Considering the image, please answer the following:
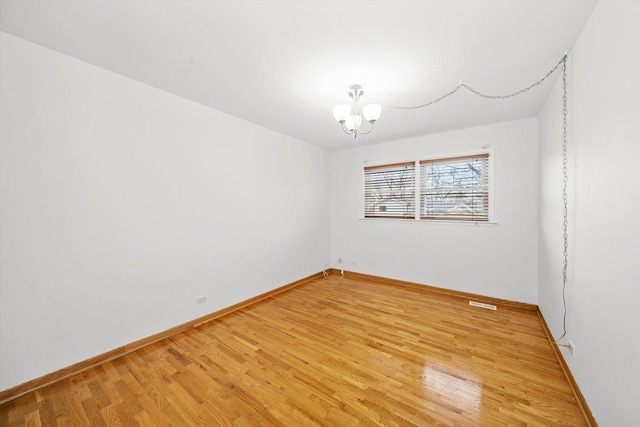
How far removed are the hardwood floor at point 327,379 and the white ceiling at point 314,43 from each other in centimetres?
253

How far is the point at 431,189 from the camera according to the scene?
12.7ft

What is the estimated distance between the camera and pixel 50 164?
1.83 metres

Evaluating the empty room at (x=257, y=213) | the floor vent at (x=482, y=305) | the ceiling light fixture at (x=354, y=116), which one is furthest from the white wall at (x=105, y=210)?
the floor vent at (x=482, y=305)

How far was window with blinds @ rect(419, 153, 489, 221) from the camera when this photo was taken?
11.4ft

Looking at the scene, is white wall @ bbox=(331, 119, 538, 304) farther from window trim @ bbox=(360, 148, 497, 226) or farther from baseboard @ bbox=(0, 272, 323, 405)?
baseboard @ bbox=(0, 272, 323, 405)

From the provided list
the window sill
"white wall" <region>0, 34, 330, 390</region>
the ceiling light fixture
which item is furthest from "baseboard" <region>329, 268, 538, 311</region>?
the ceiling light fixture

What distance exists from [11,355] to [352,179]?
4.49m

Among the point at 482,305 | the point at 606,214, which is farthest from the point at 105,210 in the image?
the point at 482,305

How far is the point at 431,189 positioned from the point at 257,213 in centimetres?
281

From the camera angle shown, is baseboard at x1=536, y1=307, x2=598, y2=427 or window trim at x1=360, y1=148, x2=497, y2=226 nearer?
baseboard at x1=536, y1=307, x2=598, y2=427

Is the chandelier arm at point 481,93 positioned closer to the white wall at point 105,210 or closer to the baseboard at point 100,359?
the white wall at point 105,210

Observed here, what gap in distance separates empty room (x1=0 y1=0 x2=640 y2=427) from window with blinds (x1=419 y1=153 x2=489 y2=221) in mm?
93

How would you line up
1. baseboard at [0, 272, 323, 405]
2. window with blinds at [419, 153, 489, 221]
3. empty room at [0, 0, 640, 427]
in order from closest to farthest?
empty room at [0, 0, 640, 427], baseboard at [0, 272, 323, 405], window with blinds at [419, 153, 489, 221]

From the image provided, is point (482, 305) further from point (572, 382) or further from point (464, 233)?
point (572, 382)
